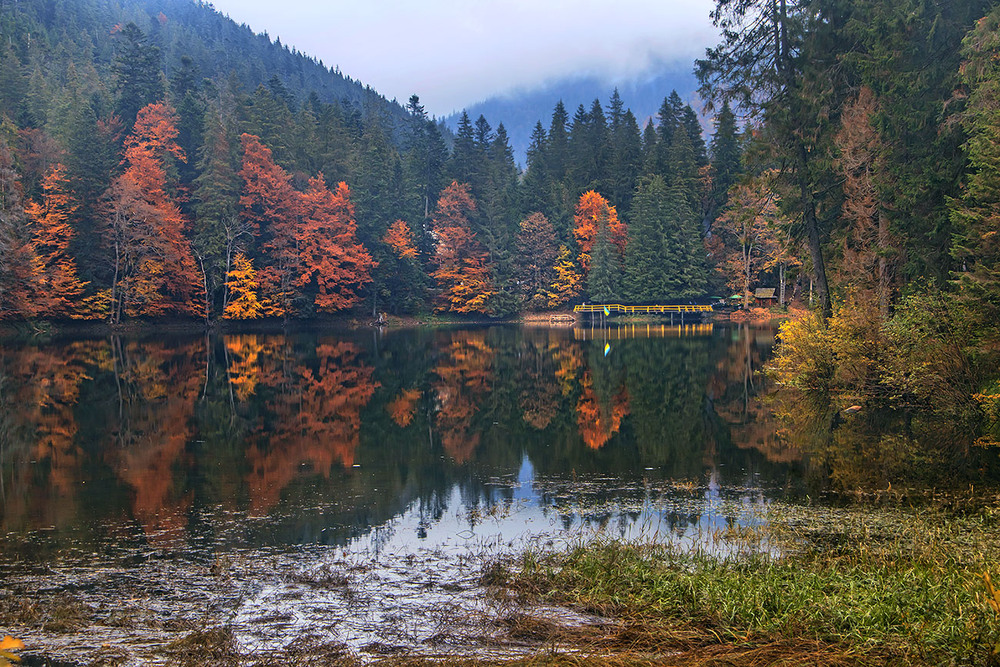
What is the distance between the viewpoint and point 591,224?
8419 cm

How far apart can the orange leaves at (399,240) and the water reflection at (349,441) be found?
39.7m

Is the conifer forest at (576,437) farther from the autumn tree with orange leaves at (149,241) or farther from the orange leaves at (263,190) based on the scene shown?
the orange leaves at (263,190)

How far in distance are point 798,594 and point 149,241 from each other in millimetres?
61114

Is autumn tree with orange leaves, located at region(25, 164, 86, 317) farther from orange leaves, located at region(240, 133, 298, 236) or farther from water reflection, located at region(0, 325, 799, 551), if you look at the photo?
water reflection, located at region(0, 325, 799, 551)

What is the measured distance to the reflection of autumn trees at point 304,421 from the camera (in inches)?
597

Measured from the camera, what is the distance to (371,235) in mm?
76562

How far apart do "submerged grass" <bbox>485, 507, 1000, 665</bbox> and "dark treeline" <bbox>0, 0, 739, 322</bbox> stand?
51.8m

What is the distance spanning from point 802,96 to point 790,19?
261cm

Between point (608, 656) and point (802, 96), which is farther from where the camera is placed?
point (802, 96)

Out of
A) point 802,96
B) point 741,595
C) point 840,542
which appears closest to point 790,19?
point 802,96

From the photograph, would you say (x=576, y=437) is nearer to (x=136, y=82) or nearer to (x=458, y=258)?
(x=458, y=258)

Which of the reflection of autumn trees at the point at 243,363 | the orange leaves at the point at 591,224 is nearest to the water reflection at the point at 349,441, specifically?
the reflection of autumn trees at the point at 243,363

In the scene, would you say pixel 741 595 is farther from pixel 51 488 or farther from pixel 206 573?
pixel 51 488

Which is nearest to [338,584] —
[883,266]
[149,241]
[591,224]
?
[883,266]
